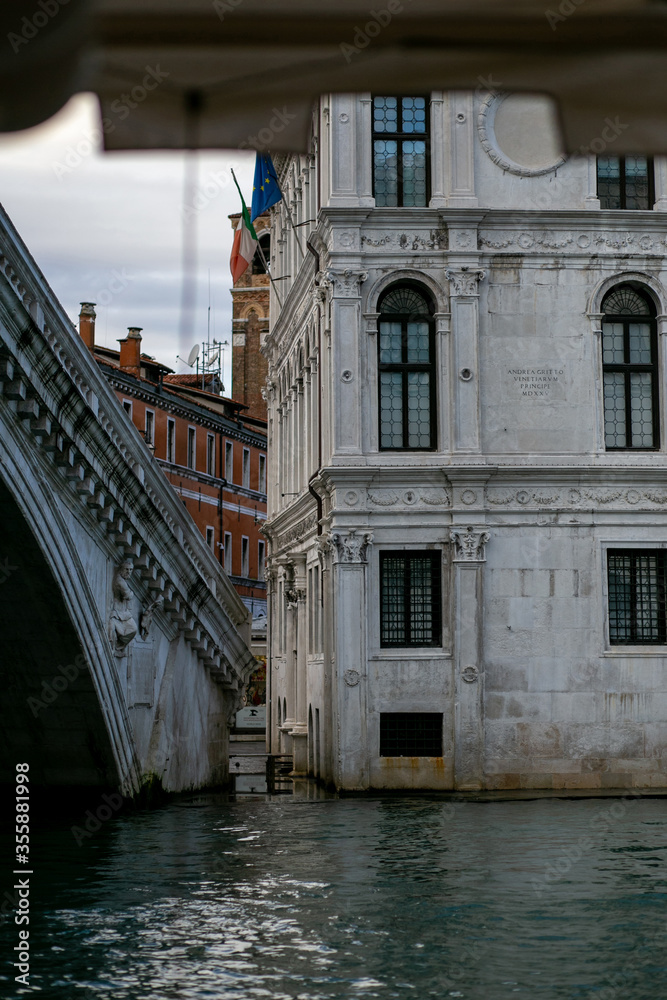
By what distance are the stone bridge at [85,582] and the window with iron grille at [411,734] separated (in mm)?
3337

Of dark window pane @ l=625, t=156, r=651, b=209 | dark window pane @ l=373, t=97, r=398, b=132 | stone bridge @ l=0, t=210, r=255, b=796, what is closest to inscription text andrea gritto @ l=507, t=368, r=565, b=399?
dark window pane @ l=625, t=156, r=651, b=209

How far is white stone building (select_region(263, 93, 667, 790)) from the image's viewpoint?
23906mm

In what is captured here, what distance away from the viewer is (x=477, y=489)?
24109 millimetres

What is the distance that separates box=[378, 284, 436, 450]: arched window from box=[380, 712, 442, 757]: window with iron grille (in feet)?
15.7

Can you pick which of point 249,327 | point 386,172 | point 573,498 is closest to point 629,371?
point 573,498

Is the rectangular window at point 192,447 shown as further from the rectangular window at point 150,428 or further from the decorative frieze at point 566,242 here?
the decorative frieze at point 566,242

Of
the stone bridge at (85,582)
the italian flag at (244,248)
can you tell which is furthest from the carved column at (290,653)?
the stone bridge at (85,582)

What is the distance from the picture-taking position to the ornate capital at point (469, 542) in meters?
24.0

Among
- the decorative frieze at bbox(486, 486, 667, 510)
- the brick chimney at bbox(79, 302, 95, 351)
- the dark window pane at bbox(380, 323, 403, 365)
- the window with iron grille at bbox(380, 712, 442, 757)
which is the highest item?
the brick chimney at bbox(79, 302, 95, 351)

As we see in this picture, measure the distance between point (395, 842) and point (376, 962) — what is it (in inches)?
271

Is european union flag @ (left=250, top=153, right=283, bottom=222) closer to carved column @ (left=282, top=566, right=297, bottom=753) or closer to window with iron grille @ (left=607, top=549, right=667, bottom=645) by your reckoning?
carved column @ (left=282, top=566, right=297, bottom=753)

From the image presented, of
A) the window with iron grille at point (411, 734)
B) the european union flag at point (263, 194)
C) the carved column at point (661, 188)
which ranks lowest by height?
the window with iron grille at point (411, 734)

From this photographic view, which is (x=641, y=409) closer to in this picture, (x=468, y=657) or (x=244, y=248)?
(x=468, y=657)

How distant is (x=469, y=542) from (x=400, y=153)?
724cm
